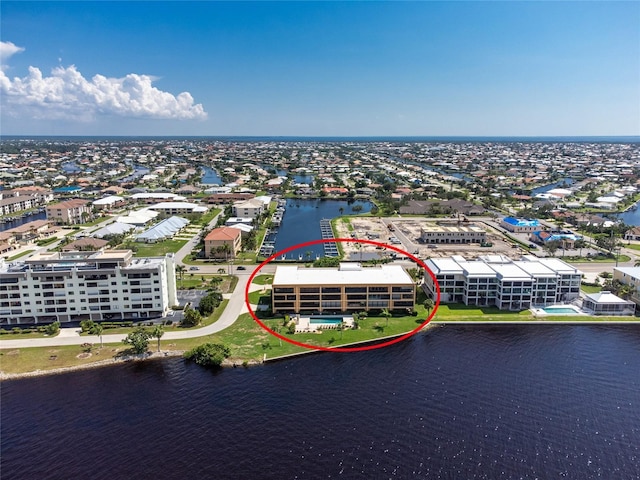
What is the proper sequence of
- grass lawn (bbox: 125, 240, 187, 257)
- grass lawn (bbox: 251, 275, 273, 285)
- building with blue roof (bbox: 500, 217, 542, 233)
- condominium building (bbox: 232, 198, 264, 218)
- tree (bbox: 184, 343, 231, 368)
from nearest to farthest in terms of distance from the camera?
tree (bbox: 184, 343, 231, 368), grass lawn (bbox: 251, 275, 273, 285), grass lawn (bbox: 125, 240, 187, 257), building with blue roof (bbox: 500, 217, 542, 233), condominium building (bbox: 232, 198, 264, 218)

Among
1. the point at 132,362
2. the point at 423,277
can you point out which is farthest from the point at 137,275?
the point at 423,277

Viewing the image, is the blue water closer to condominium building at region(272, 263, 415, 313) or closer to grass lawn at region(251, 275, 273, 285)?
grass lawn at region(251, 275, 273, 285)

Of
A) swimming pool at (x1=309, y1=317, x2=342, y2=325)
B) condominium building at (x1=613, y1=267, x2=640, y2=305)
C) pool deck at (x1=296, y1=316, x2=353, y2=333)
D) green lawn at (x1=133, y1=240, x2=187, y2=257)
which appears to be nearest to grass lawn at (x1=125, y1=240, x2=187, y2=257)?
green lawn at (x1=133, y1=240, x2=187, y2=257)

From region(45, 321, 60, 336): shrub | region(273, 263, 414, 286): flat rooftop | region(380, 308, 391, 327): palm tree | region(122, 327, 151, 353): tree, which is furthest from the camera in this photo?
region(273, 263, 414, 286): flat rooftop

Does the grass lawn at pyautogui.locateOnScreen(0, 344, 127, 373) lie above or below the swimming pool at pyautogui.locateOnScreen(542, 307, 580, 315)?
below

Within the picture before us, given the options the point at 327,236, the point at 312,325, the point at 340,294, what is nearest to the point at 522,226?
the point at 327,236

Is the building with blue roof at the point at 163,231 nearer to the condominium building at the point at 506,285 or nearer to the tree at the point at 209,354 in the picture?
the tree at the point at 209,354

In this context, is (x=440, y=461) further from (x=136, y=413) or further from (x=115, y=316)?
(x=115, y=316)
